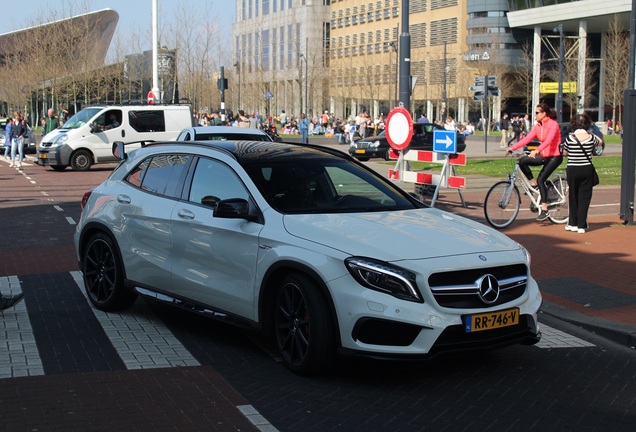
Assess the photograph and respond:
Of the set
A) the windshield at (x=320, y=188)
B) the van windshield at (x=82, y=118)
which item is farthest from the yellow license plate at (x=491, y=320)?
the van windshield at (x=82, y=118)

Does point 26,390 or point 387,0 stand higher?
point 387,0

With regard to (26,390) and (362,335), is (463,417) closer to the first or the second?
(362,335)

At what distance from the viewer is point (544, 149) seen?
1392cm

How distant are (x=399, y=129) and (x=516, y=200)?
2.49 m

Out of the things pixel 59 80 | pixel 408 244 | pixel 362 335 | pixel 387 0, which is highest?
pixel 387 0

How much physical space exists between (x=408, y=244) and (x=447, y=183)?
27.4 ft

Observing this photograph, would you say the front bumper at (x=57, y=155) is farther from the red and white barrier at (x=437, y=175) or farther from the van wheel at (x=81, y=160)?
the red and white barrier at (x=437, y=175)

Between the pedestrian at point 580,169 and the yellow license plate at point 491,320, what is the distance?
24.6 ft

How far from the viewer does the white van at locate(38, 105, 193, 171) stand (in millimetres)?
28953

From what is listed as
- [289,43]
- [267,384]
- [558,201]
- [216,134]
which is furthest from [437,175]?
[289,43]

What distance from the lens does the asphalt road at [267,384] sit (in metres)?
5.31

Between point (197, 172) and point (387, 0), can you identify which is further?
point (387, 0)

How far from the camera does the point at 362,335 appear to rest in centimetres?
580

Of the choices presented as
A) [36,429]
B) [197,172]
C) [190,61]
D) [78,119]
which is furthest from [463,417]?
[190,61]
